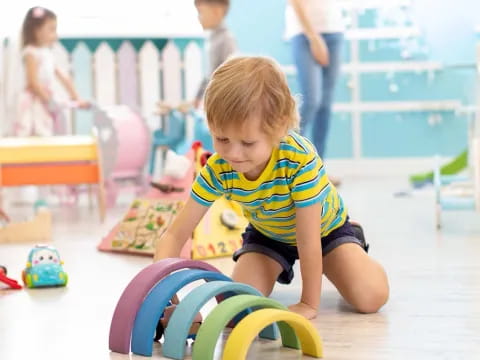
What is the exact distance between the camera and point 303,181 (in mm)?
1584

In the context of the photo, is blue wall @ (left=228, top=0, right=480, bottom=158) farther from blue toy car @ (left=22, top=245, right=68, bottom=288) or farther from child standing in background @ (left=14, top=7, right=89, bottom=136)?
blue toy car @ (left=22, top=245, right=68, bottom=288)

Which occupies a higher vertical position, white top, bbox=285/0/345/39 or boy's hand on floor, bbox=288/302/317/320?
white top, bbox=285/0/345/39

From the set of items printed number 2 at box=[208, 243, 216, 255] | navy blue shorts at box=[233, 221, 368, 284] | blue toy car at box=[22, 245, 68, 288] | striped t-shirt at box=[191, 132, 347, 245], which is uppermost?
striped t-shirt at box=[191, 132, 347, 245]

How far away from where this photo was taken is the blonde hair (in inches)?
56.7

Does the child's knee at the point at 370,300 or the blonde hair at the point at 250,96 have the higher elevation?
the blonde hair at the point at 250,96

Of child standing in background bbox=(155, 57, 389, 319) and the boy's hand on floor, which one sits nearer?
child standing in background bbox=(155, 57, 389, 319)

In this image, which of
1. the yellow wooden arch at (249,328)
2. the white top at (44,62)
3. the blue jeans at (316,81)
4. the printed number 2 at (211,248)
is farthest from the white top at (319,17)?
the yellow wooden arch at (249,328)

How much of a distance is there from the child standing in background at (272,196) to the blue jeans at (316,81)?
1870 mm

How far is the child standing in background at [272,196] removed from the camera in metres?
1.46

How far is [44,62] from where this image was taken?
4.17 metres

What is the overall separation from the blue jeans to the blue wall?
1.21 m

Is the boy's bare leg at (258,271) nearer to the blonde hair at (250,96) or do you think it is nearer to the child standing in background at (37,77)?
the blonde hair at (250,96)

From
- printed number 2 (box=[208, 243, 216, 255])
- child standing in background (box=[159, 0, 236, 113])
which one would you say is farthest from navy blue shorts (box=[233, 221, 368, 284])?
child standing in background (box=[159, 0, 236, 113])

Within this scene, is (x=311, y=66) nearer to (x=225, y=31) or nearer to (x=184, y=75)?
(x=225, y=31)
